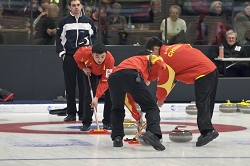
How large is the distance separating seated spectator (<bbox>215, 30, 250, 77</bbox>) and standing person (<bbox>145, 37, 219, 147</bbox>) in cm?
663

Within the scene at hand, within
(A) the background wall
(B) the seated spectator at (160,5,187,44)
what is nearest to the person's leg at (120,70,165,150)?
(A) the background wall

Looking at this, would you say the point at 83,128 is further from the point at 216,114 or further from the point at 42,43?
the point at 42,43

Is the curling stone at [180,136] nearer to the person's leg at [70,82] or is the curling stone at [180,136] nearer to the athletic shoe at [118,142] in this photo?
the athletic shoe at [118,142]

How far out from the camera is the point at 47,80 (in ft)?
50.1

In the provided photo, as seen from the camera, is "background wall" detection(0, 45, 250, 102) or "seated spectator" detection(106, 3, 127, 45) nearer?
"background wall" detection(0, 45, 250, 102)

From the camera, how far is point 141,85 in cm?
816

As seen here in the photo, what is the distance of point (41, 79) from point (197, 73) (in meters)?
6.91

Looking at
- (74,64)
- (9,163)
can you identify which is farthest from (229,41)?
(9,163)

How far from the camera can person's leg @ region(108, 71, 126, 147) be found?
825cm

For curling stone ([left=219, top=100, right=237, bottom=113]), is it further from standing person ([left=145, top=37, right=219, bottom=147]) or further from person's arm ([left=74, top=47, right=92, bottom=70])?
standing person ([left=145, top=37, right=219, bottom=147])

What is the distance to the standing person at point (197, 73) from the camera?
342 inches

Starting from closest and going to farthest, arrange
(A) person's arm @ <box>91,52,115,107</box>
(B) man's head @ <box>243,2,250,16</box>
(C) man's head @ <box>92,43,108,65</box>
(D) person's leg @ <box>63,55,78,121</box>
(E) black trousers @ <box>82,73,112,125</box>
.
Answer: (C) man's head @ <box>92,43,108,65</box>, (A) person's arm @ <box>91,52,115,107</box>, (E) black trousers @ <box>82,73,112,125</box>, (D) person's leg @ <box>63,55,78,121</box>, (B) man's head @ <box>243,2,250,16</box>

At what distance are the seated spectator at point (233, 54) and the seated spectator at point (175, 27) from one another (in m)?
0.83

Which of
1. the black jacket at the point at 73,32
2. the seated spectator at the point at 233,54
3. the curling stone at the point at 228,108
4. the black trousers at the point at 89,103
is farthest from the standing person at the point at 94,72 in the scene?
the seated spectator at the point at 233,54
